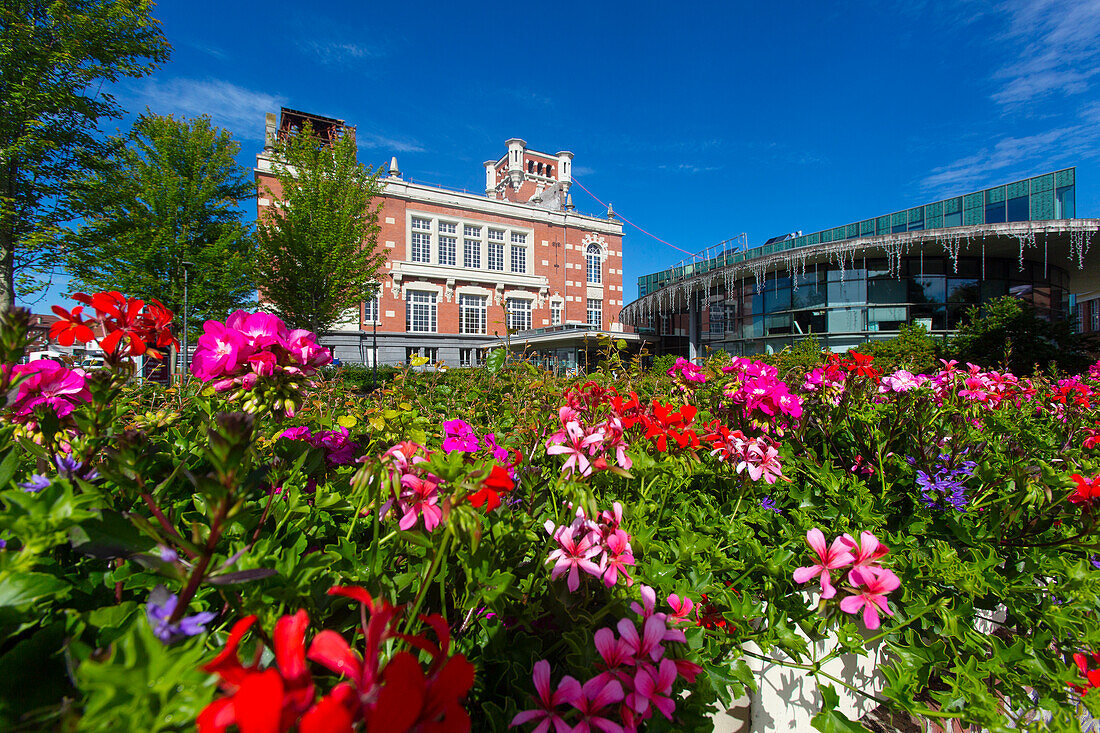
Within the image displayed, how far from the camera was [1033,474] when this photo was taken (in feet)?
3.86

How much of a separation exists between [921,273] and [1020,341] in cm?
816

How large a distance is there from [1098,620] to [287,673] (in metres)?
1.80

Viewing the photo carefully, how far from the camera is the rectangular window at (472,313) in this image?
2350cm

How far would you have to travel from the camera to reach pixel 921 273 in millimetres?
15664

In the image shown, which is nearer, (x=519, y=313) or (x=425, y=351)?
(x=425, y=351)

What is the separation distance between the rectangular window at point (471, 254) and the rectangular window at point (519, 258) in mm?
2034

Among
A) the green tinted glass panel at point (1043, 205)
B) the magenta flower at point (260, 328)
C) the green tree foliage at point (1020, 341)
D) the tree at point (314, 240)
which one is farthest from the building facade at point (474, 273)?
the magenta flower at point (260, 328)

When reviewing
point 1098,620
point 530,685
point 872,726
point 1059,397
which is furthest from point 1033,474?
point 1059,397

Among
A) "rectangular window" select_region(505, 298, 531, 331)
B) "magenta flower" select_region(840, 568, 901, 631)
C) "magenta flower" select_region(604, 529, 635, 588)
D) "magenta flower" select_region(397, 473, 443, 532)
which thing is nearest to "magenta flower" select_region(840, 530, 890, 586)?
"magenta flower" select_region(840, 568, 901, 631)

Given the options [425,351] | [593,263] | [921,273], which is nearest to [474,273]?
[425,351]

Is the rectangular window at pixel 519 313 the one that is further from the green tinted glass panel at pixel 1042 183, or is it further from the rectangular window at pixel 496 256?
the green tinted glass panel at pixel 1042 183

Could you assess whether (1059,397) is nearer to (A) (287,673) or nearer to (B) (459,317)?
(A) (287,673)

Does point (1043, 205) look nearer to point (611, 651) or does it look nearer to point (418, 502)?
point (611, 651)

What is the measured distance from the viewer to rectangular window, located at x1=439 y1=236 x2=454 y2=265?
23281 millimetres
